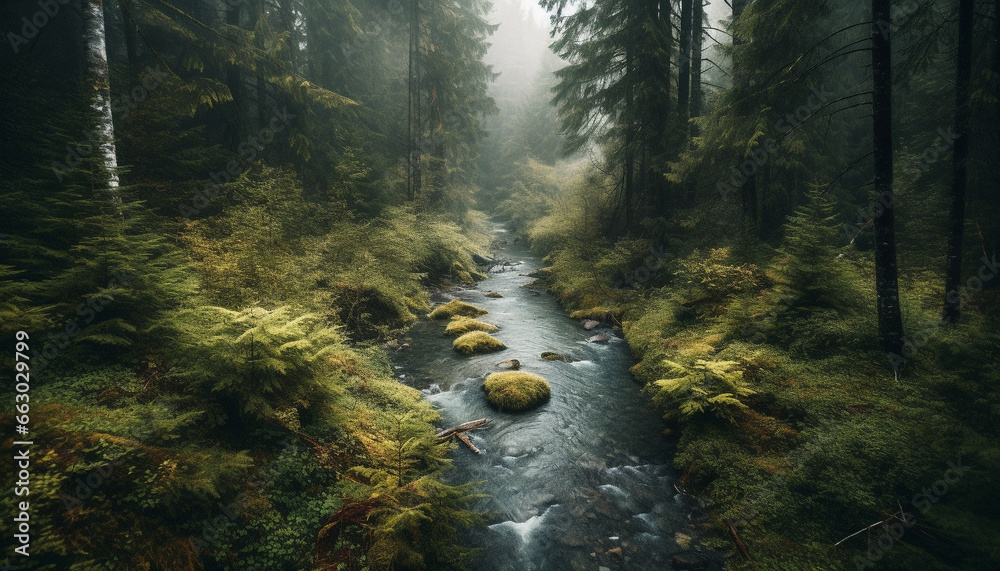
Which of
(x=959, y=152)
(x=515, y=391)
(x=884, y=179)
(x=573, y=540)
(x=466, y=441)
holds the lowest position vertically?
(x=573, y=540)

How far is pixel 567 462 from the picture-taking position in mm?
5965

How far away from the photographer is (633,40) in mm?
13508

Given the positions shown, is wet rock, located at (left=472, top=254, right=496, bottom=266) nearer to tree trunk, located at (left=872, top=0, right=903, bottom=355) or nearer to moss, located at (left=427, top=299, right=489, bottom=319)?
moss, located at (left=427, top=299, right=489, bottom=319)

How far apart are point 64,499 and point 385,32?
24261mm

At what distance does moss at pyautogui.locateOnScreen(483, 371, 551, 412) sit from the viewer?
7375 mm

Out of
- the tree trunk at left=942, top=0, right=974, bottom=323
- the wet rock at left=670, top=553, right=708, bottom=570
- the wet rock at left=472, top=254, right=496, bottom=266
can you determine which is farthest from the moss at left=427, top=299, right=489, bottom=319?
the tree trunk at left=942, top=0, right=974, bottom=323

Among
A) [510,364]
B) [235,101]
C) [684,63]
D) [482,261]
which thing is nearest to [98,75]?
[235,101]

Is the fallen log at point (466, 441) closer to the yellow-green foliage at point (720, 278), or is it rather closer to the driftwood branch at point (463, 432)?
the driftwood branch at point (463, 432)

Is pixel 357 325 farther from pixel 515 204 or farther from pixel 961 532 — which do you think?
pixel 515 204

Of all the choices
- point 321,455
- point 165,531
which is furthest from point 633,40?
point 165,531

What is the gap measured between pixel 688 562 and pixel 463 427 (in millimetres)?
3851

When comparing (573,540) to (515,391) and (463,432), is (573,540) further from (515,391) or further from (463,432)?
(515,391)

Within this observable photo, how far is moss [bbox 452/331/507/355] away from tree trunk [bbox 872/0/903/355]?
25.4 feet

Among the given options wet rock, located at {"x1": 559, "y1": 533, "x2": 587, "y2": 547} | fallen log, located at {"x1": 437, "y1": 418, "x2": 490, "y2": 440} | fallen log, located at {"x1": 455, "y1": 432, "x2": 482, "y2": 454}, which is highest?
fallen log, located at {"x1": 437, "y1": 418, "x2": 490, "y2": 440}
